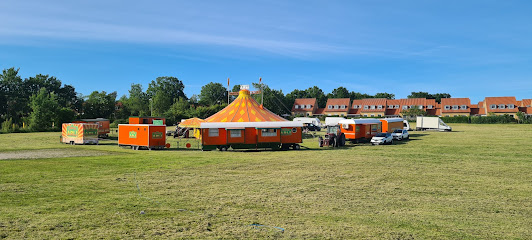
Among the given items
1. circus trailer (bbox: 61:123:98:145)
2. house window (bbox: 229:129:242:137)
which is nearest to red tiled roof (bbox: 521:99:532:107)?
house window (bbox: 229:129:242:137)

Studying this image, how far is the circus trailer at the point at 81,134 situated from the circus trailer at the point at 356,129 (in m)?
22.9

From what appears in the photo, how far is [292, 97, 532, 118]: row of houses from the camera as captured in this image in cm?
7388

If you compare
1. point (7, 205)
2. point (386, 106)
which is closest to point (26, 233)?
point (7, 205)

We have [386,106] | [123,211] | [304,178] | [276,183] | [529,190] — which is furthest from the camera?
[386,106]

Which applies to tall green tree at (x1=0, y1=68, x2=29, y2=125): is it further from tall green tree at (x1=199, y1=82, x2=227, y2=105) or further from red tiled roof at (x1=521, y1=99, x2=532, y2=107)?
red tiled roof at (x1=521, y1=99, x2=532, y2=107)

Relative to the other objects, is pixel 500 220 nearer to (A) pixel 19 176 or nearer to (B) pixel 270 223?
(B) pixel 270 223

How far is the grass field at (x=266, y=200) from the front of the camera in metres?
7.69

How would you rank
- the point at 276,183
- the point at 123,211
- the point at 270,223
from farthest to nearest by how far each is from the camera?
1. the point at 276,183
2. the point at 123,211
3. the point at 270,223

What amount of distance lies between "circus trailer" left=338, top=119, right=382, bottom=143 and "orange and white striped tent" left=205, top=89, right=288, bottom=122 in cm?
616

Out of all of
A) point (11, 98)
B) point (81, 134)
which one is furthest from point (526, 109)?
point (11, 98)

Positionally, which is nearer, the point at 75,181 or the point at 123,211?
the point at 123,211

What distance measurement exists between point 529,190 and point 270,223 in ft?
31.9

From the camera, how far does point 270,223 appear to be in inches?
322

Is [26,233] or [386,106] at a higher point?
[386,106]
